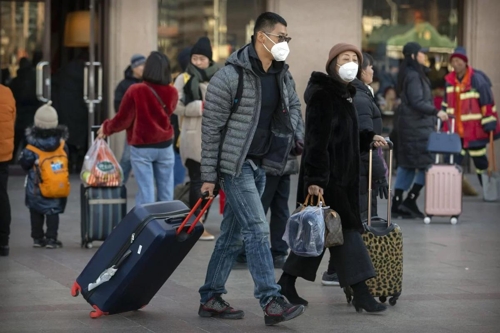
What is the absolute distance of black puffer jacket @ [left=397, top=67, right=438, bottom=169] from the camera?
492 inches

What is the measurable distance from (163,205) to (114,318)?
77 cm

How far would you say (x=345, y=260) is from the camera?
7418mm

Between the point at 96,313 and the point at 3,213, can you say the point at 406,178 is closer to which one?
the point at 3,213

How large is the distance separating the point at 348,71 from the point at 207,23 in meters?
10.6

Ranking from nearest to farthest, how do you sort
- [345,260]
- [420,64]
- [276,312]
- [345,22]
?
1. [276,312]
2. [345,260]
3. [420,64]
4. [345,22]

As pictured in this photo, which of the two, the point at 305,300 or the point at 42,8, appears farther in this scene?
the point at 42,8

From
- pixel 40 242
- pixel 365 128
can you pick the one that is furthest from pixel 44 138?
pixel 365 128

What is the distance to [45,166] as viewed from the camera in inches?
398

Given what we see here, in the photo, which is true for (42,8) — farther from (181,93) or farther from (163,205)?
(163,205)

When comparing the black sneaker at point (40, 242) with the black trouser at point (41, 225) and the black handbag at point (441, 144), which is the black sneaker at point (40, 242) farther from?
the black handbag at point (441, 144)

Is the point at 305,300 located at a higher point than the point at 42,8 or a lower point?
lower

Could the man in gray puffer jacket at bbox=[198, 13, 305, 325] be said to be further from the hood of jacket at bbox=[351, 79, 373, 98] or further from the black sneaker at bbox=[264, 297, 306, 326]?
the hood of jacket at bbox=[351, 79, 373, 98]

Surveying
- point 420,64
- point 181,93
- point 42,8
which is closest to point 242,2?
point 42,8

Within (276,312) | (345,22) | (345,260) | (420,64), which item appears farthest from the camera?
(345,22)
